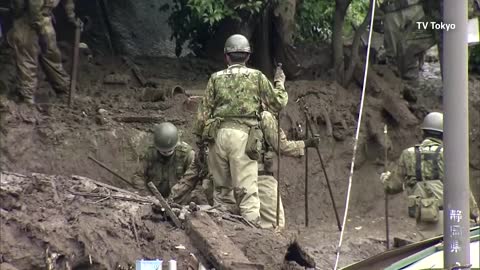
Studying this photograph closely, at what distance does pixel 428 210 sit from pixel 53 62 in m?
5.44

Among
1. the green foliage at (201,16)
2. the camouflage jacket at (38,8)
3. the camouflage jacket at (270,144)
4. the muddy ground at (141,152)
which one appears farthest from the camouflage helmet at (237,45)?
the camouflage jacket at (38,8)

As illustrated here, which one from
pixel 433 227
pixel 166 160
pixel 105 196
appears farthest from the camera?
pixel 166 160

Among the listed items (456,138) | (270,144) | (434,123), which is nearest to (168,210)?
(270,144)

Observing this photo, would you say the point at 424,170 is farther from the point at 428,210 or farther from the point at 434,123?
the point at 434,123

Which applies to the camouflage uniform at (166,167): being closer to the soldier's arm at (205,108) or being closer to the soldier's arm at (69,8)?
the soldier's arm at (205,108)

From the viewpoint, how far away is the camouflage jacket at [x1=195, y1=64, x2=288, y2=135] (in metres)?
10.0

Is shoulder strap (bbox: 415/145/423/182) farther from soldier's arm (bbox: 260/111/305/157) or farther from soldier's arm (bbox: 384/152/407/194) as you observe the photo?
soldier's arm (bbox: 260/111/305/157)

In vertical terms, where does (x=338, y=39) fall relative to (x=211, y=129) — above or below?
above

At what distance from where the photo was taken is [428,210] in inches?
411

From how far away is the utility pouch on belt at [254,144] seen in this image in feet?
32.9

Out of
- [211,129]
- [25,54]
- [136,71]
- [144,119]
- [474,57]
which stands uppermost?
[474,57]

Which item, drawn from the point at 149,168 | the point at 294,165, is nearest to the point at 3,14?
the point at 149,168

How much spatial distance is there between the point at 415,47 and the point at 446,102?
857 centimetres

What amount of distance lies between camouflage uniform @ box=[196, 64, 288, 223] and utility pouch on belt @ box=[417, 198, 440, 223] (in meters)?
1.74
